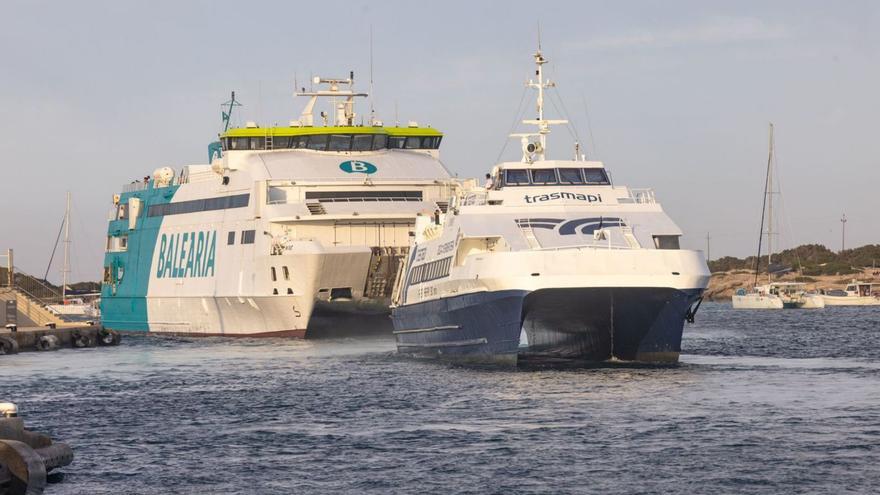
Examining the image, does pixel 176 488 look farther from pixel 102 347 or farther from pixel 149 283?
pixel 149 283

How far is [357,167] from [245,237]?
5.95 metres

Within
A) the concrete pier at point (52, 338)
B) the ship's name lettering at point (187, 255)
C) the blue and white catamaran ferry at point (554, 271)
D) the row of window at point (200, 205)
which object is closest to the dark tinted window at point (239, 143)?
the row of window at point (200, 205)

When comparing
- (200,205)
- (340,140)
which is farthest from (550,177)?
(200,205)

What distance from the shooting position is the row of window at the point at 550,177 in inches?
1674

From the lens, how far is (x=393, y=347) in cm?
5647

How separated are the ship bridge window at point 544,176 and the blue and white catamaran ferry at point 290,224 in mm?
16202

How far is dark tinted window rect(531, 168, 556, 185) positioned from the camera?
1676 inches

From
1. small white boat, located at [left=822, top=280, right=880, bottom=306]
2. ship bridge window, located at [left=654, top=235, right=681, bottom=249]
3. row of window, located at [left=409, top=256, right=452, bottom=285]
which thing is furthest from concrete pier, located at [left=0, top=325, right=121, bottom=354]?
small white boat, located at [left=822, top=280, right=880, bottom=306]

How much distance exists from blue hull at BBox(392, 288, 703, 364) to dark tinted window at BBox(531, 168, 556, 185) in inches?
164

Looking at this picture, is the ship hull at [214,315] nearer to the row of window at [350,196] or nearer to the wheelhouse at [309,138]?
the row of window at [350,196]

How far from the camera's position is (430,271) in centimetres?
4478

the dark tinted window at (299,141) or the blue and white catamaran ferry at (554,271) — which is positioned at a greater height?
the dark tinted window at (299,141)

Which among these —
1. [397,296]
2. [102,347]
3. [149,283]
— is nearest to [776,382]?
[397,296]

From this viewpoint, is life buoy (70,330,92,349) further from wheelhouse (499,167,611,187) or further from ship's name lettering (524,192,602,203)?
ship's name lettering (524,192,602,203)
